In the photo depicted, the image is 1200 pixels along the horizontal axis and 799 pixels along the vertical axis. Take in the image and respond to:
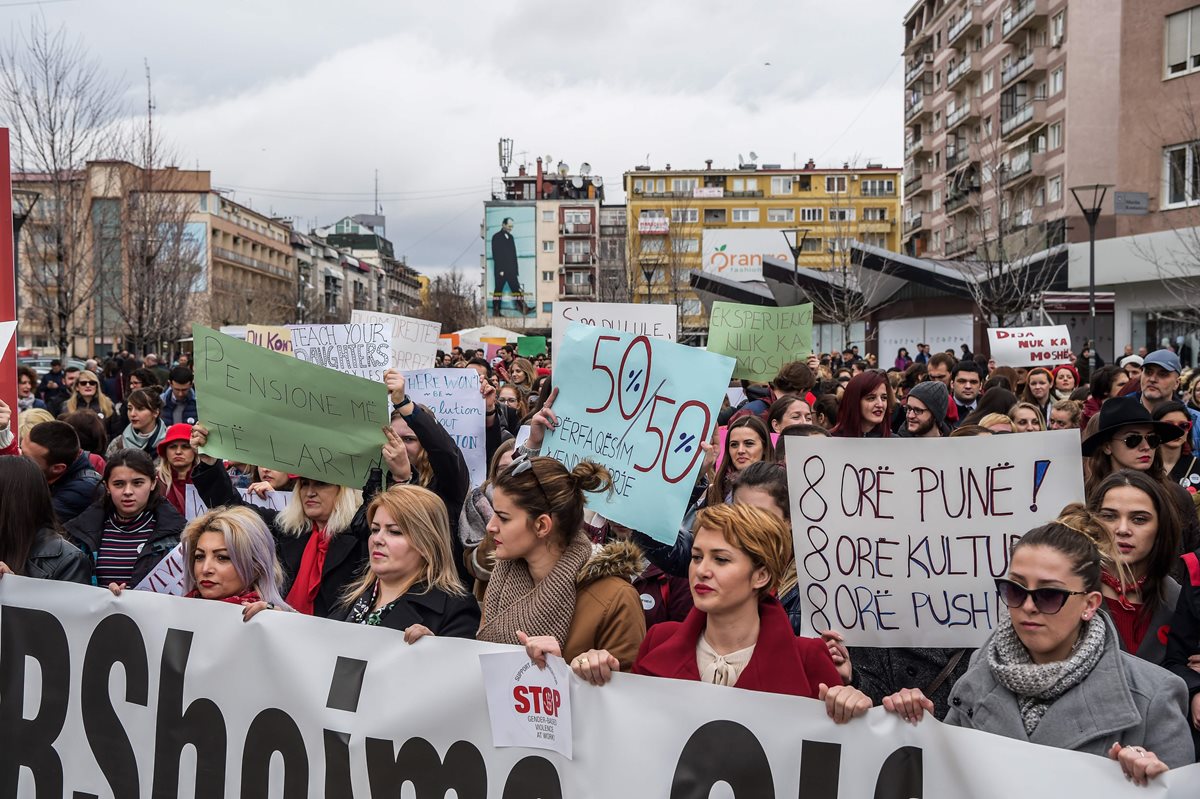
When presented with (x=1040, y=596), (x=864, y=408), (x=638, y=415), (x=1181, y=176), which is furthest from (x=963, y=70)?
(x=1040, y=596)

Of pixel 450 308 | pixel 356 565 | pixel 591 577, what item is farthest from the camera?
pixel 450 308

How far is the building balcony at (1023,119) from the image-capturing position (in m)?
53.0

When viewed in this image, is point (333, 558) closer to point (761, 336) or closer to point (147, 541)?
point (147, 541)

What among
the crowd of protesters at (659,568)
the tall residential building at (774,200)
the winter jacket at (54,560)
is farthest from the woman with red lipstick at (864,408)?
the tall residential building at (774,200)

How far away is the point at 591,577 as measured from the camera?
372 cm

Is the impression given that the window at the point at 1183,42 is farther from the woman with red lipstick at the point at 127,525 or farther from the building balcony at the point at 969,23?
the building balcony at the point at 969,23

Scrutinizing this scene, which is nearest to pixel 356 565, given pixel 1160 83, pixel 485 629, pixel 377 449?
pixel 377 449

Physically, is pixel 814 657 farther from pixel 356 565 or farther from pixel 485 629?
pixel 356 565

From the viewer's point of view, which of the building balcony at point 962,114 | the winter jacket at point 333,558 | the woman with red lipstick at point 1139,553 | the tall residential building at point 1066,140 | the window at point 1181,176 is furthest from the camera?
the building balcony at point 962,114

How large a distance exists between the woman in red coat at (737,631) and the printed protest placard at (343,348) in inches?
218

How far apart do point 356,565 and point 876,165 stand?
114 metres

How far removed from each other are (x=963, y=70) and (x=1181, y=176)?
39.4 metres

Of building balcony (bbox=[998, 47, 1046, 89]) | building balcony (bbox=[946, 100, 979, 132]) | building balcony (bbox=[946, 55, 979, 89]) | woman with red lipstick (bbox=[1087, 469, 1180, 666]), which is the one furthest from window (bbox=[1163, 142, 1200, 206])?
building balcony (bbox=[946, 100, 979, 132])

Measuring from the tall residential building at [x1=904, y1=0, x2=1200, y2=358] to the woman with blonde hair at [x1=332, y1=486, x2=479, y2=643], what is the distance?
22.7 m
